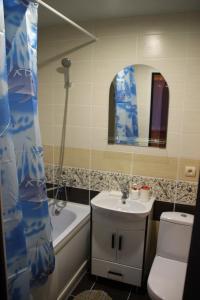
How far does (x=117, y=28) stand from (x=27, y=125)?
1.41 meters

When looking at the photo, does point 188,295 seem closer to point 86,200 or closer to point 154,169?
point 154,169

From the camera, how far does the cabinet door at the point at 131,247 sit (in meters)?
2.05

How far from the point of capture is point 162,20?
204cm

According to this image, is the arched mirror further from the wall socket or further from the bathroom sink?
the bathroom sink


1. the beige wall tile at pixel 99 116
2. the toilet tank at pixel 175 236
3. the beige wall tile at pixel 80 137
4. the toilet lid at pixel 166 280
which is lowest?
the toilet lid at pixel 166 280

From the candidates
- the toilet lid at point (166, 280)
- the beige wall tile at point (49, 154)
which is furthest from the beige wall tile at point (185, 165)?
the beige wall tile at point (49, 154)

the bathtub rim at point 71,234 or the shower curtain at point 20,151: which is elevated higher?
the shower curtain at point 20,151

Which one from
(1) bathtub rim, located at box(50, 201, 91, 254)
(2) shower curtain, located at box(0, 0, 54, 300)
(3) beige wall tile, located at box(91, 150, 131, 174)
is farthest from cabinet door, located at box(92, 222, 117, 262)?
(2) shower curtain, located at box(0, 0, 54, 300)

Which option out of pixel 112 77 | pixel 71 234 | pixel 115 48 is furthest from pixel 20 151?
pixel 115 48

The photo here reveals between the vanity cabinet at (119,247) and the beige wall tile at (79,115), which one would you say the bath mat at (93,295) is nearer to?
the vanity cabinet at (119,247)

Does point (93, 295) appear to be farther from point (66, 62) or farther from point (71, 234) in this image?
point (66, 62)

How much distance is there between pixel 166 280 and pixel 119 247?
489 mm

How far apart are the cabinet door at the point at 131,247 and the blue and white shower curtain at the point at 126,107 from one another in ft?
2.68

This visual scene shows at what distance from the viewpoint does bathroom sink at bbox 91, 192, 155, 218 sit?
1942mm
